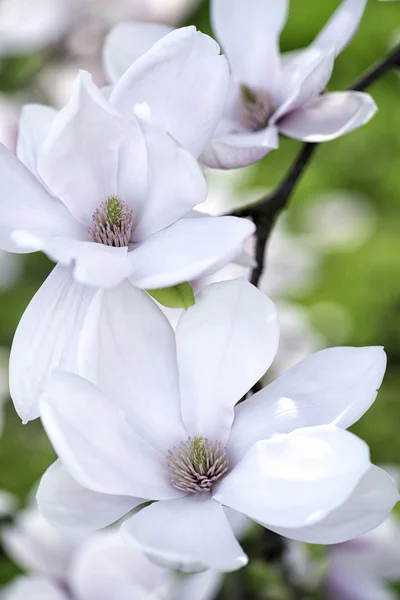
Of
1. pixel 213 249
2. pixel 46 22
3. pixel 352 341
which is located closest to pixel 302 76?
pixel 213 249

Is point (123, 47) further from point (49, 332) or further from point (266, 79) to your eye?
point (49, 332)

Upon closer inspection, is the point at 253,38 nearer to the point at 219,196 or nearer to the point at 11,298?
the point at 219,196

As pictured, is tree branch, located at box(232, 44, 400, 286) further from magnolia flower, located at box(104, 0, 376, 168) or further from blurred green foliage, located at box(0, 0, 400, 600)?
blurred green foliage, located at box(0, 0, 400, 600)

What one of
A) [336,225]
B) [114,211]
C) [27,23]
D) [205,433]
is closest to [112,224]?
[114,211]

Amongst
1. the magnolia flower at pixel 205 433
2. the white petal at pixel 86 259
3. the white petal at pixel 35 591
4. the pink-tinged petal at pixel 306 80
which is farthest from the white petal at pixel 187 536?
the white petal at pixel 35 591

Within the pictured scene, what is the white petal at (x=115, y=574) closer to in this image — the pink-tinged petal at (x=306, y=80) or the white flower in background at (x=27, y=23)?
the pink-tinged petal at (x=306, y=80)

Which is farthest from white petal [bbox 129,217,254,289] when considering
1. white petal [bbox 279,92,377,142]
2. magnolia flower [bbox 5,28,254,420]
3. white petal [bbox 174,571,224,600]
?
white petal [bbox 174,571,224,600]
